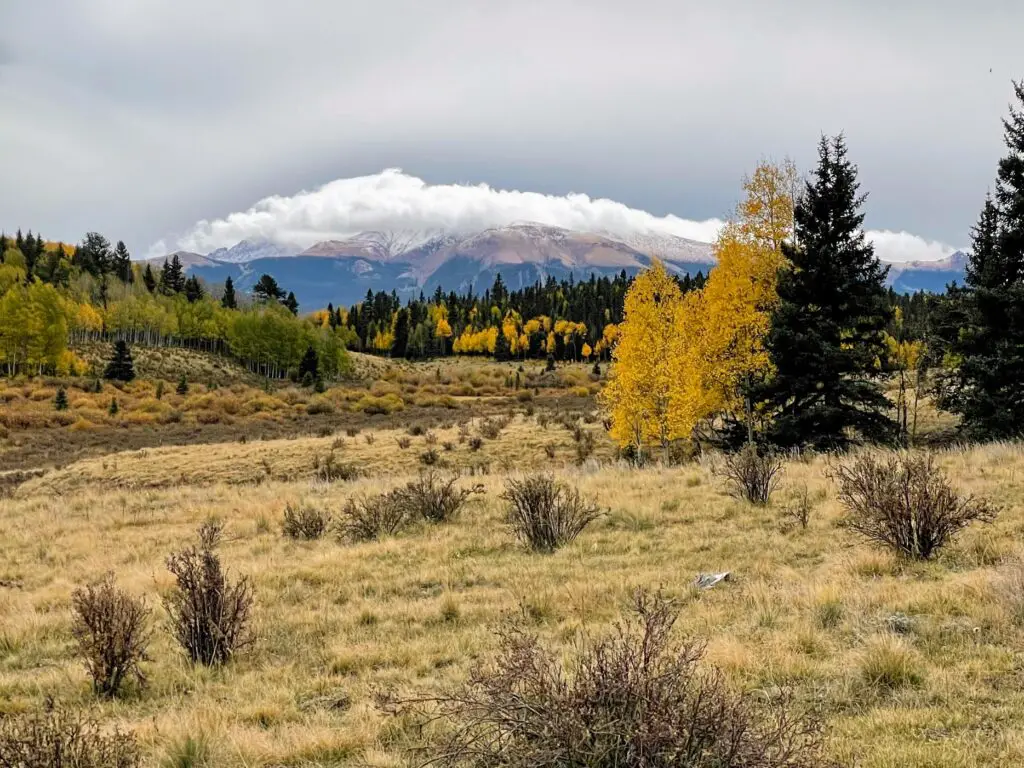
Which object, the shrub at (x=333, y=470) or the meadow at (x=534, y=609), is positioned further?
the shrub at (x=333, y=470)

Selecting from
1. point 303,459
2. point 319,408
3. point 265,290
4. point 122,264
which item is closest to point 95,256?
point 122,264

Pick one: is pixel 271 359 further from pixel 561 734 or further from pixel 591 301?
pixel 561 734

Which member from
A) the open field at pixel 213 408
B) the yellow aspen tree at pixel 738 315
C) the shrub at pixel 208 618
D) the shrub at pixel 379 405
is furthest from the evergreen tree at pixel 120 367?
the shrub at pixel 208 618

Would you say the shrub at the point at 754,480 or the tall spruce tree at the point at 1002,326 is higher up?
A: the tall spruce tree at the point at 1002,326

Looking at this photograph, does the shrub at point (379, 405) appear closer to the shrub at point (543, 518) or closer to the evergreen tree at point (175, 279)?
the shrub at point (543, 518)

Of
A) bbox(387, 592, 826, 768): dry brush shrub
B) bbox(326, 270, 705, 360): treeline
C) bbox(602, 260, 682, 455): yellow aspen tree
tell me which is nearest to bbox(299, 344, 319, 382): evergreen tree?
bbox(326, 270, 705, 360): treeline

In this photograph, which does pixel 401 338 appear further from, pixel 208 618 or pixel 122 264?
pixel 208 618

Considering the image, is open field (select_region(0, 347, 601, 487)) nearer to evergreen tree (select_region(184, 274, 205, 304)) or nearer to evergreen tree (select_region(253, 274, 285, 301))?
evergreen tree (select_region(253, 274, 285, 301))

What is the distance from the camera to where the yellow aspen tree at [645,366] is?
21.3 meters

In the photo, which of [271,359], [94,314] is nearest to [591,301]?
[271,359]

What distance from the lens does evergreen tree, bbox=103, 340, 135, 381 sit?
6938 centimetres

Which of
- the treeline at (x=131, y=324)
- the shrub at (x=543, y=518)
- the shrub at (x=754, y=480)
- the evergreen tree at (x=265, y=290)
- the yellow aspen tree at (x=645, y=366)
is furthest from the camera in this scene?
the evergreen tree at (x=265, y=290)

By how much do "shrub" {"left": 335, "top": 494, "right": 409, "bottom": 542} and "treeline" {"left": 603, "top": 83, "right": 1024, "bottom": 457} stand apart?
11607 mm

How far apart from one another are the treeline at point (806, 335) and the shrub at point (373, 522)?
11.6 meters
